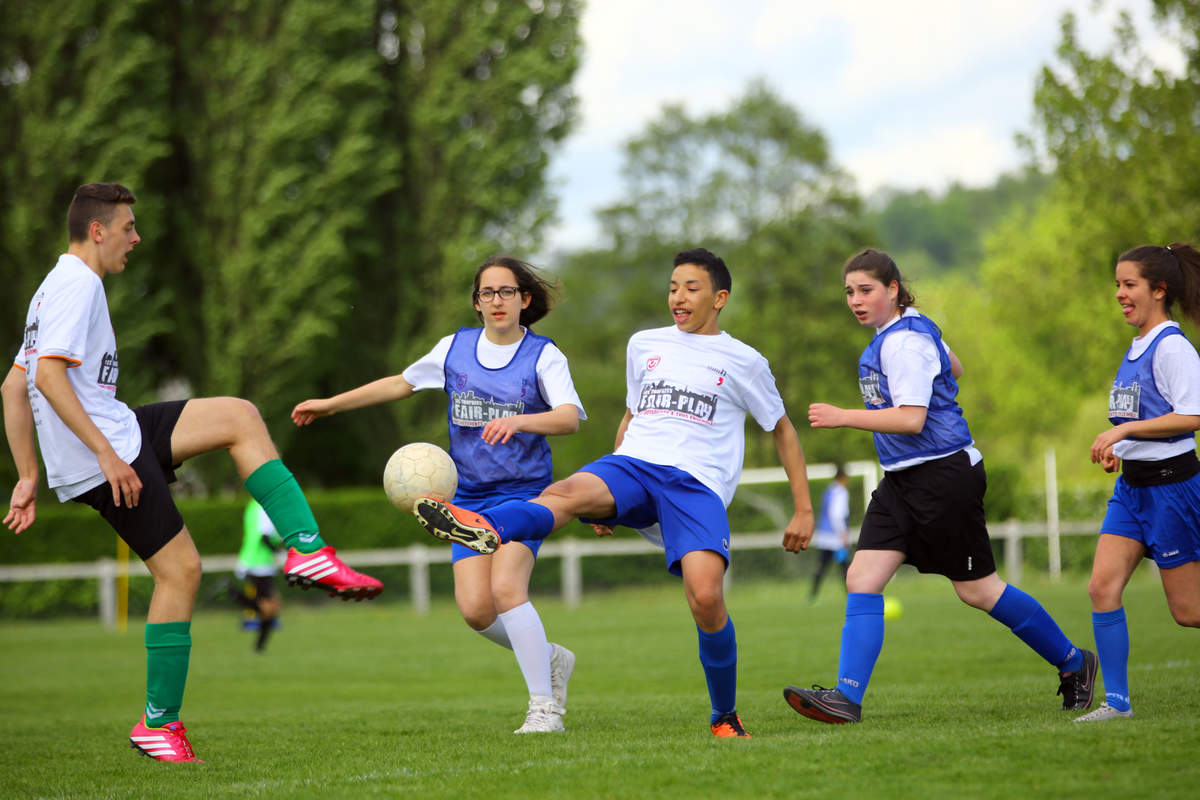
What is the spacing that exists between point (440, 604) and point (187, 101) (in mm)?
12606

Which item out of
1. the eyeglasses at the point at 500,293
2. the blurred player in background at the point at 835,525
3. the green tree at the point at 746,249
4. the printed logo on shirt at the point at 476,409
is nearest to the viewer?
the printed logo on shirt at the point at 476,409

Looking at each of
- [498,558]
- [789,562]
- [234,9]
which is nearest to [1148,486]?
[498,558]

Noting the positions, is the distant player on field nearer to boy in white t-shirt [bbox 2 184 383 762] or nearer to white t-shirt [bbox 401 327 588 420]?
white t-shirt [bbox 401 327 588 420]

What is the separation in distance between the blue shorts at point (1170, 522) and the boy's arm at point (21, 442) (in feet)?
16.9

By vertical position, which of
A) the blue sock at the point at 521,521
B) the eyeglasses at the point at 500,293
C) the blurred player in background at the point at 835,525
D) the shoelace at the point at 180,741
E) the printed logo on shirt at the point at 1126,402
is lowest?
the blurred player in background at the point at 835,525

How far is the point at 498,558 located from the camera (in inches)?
257

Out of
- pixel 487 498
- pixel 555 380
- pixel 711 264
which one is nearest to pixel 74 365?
pixel 487 498

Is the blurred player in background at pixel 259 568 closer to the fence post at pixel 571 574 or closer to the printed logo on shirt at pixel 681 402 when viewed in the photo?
the fence post at pixel 571 574

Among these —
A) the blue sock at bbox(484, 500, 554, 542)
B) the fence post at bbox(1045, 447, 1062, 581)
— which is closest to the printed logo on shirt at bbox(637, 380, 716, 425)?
the blue sock at bbox(484, 500, 554, 542)

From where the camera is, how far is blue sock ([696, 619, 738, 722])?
19.3 ft

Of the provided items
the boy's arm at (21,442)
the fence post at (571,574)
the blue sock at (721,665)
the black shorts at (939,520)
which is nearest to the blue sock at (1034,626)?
the black shorts at (939,520)

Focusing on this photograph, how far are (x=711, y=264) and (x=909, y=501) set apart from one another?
5.07ft

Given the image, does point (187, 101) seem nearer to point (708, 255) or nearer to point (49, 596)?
point (49, 596)

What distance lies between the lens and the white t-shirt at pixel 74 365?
535 cm
